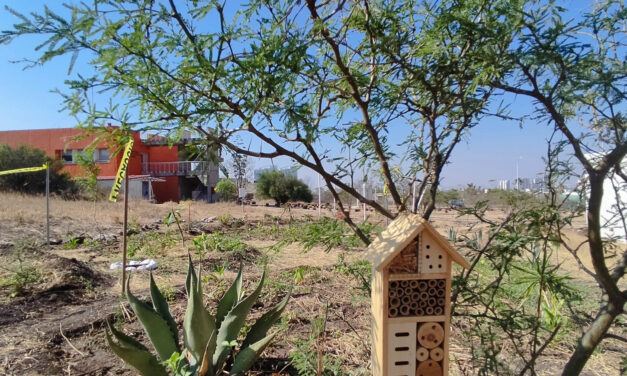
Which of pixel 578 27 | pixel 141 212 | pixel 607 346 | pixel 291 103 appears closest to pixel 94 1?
pixel 291 103

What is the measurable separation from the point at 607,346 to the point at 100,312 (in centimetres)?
474

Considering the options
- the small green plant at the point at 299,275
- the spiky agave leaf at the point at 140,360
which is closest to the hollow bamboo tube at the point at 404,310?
the spiky agave leaf at the point at 140,360

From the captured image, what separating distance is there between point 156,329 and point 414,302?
1.74 m

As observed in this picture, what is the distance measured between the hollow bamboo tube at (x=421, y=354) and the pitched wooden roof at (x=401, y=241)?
0.35 meters

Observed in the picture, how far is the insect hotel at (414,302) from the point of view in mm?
1319

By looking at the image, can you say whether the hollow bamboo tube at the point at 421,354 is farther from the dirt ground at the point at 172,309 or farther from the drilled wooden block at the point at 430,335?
the dirt ground at the point at 172,309

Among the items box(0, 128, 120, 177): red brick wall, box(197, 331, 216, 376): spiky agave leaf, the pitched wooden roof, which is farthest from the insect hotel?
box(0, 128, 120, 177): red brick wall

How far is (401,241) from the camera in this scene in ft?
4.17

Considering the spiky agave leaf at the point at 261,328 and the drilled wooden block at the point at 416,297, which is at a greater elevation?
the drilled wooden block at the point at 416,297

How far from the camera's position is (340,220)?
1843mm

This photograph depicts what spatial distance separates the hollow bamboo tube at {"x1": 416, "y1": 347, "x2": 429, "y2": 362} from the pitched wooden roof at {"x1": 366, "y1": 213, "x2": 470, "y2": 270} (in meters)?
0.35

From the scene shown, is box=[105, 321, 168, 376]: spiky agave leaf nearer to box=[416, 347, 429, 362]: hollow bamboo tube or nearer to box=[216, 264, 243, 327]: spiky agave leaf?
box=[216, 264, 243, 327]: spiky agave leaf

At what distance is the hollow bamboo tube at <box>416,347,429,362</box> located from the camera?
135 cm

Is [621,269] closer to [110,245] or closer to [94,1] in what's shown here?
[94,1]
